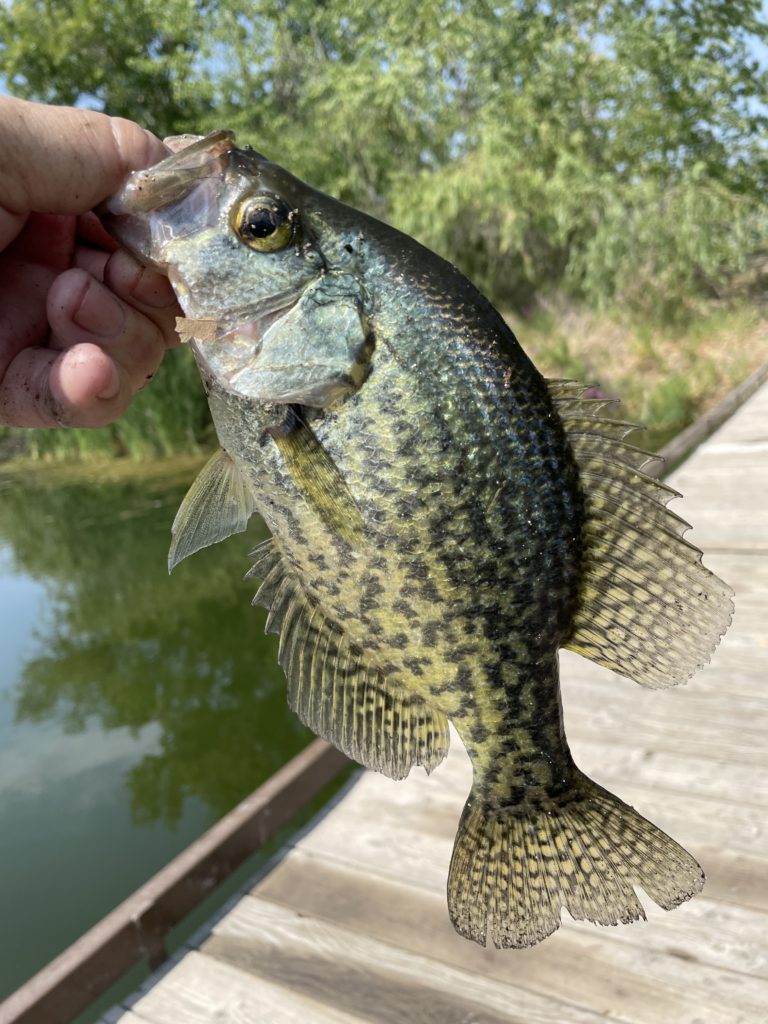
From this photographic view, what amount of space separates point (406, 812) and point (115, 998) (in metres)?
1.92

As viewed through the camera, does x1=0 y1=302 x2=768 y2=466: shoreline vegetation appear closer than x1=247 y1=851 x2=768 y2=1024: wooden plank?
No

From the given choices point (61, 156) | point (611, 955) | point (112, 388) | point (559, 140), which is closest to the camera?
point (61, 156)

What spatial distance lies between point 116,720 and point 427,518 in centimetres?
612

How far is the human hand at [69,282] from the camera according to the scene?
143 centimetres

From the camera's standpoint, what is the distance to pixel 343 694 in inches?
52.8

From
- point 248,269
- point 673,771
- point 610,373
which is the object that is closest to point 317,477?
point 248,269

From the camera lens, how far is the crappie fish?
3.90 ft

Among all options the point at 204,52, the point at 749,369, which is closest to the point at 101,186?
the point at 749,369

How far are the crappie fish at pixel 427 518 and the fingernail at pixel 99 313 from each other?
11.9 inches

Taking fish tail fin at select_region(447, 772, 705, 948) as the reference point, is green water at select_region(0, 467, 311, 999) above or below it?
below

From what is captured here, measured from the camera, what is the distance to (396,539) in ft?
3.95

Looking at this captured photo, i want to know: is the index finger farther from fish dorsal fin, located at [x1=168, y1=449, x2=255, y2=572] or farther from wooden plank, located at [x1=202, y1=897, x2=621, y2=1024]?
wooden plank, located at [x1=202, y1=897, x2=621, y2=1024]

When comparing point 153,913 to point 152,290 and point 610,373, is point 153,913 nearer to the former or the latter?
point 152,290

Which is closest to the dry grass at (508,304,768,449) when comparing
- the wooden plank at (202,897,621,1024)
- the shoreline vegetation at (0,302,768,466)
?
the shoreline vegetation at (0,302,768,466)
